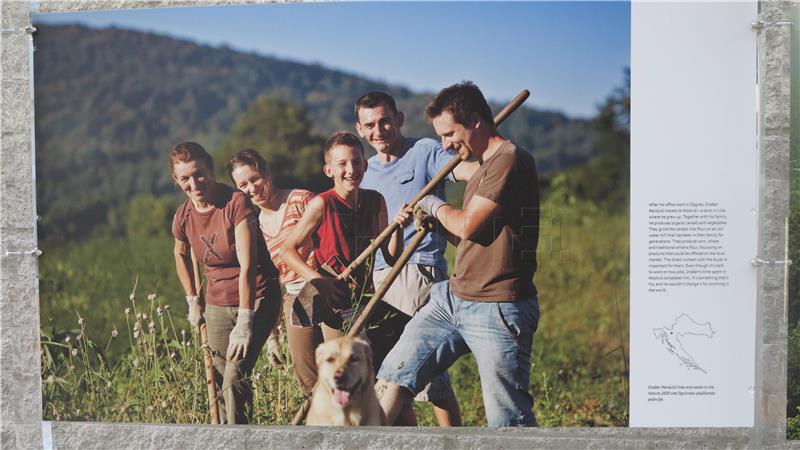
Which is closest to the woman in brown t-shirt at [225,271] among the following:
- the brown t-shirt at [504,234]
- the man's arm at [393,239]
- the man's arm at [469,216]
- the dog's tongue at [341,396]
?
the dog's tongue at [341,396]

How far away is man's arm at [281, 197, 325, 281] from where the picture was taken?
15.3 feet

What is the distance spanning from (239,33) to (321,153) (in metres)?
0.84

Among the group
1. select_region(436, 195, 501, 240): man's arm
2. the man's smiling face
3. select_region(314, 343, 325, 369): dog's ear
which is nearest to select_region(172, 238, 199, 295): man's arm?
select_region(314, 343, 325, 369): dog's ear

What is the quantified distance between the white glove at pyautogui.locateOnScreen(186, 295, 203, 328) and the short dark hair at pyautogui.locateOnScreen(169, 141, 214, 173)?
Answer: 2.46ft

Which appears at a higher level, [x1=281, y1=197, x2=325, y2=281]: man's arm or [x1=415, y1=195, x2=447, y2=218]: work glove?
[x1=415, y1=195, x2=447, y2=218]: work glove

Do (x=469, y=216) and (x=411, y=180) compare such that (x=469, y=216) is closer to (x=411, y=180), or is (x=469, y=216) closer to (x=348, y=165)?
(x=411, y=180)

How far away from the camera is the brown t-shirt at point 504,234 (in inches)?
177

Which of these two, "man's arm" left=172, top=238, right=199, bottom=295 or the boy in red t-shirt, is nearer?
the boy in red t-shirt

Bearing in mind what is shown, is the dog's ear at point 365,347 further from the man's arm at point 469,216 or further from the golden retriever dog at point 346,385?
the man's arm at point 469,216

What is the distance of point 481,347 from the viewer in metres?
4.57

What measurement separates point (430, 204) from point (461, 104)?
1.89ft

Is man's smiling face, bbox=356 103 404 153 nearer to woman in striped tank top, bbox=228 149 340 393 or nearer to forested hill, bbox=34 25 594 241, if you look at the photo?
forested hill, bbox=34 25 594 241

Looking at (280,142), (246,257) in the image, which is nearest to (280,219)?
(246,257)

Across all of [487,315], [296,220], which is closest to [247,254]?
[296,220]
